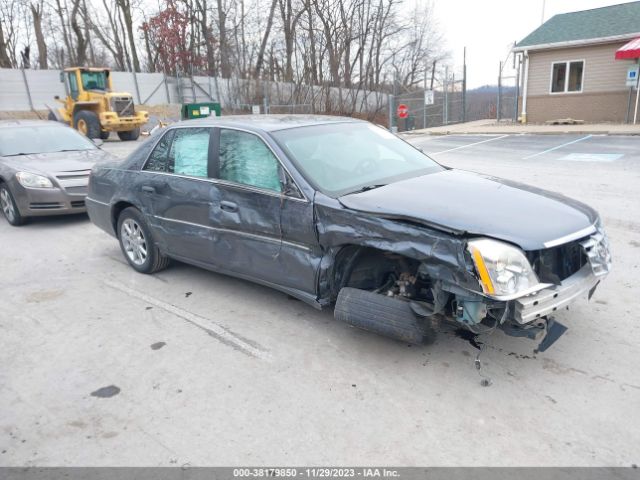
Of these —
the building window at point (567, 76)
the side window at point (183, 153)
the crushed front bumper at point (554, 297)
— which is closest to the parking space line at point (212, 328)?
the side window at point (183, 153)

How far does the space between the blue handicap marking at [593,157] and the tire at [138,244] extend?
10588 mm

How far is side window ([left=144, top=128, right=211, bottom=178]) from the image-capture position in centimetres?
468

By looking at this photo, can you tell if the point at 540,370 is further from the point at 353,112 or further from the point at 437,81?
the point at 437,81

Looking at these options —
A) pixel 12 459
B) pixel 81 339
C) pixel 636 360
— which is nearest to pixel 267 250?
pixel 81 339

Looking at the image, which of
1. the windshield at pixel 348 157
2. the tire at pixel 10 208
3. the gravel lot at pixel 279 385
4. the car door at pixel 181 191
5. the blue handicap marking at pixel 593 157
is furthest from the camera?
the blue handicap marking at pixel 593 157

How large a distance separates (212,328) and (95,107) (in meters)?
19.2

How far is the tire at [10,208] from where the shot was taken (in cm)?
773

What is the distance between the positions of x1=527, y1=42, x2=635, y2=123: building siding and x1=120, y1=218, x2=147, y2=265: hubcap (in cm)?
2051

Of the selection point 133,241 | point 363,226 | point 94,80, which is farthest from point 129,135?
point 363,226

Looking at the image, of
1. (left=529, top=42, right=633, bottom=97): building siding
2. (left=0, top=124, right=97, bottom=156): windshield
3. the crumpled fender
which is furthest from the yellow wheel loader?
the crumpled fender

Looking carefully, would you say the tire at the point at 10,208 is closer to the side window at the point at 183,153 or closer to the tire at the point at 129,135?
the side window at the point at 183,153

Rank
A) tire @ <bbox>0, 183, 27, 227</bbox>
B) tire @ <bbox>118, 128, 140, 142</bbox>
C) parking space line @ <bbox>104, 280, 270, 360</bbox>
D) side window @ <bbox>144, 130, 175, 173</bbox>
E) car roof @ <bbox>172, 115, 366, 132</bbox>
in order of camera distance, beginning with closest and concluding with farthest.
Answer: parking space line @ <bbox>104, 280, 270, 360</bbox>
car roof @ <bbox>172, 115, 366, 132</bbox>
side window @ <bbox>144, 130, 175, 173</bbox>
tire @ <bbox>0, 183, 27, 227</bbox>
tire @ <bbox>118, 128, 140, 142</bbox>

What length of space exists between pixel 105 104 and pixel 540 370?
20.4 m

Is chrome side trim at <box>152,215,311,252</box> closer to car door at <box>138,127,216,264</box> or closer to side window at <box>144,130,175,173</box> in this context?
car door at <box>138,127,216,264</box>
